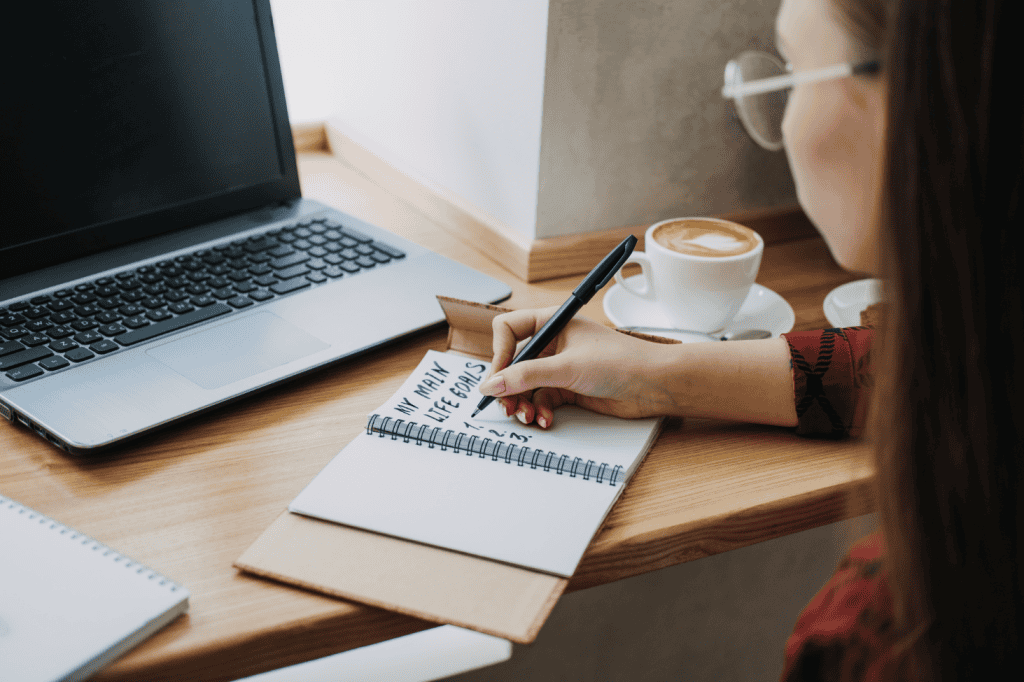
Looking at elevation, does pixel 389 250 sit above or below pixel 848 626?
above

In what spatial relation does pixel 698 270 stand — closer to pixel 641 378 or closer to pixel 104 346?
pixel 641 378

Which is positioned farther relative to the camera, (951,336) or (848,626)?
(848,626)

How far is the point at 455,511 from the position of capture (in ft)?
1.68

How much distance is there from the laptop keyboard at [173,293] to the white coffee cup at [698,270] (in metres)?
0.26

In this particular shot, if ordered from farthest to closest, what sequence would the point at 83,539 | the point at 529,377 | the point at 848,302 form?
1. the point at 848,302
2. the point at 529,377
3. the point at 83,539

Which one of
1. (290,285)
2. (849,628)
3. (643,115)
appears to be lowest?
(849,628)

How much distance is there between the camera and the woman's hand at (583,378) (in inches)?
23.5

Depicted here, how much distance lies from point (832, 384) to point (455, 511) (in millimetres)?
313

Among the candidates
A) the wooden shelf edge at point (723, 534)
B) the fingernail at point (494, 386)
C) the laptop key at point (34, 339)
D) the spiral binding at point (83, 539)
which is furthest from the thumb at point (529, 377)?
the laptop key at point (34, 339)

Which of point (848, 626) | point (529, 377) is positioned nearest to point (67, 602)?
point (529, 377)

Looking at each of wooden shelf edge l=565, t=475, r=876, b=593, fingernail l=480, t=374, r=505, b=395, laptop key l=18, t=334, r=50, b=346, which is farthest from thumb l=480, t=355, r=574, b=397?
laptop key l=18, t=334, r=50, b=346

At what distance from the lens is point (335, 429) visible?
24.0 inches

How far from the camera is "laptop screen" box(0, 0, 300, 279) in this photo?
0.72 metres

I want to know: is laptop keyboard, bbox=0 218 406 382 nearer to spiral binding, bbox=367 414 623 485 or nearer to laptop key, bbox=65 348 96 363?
laptop key, bbox=65 348 96 363
